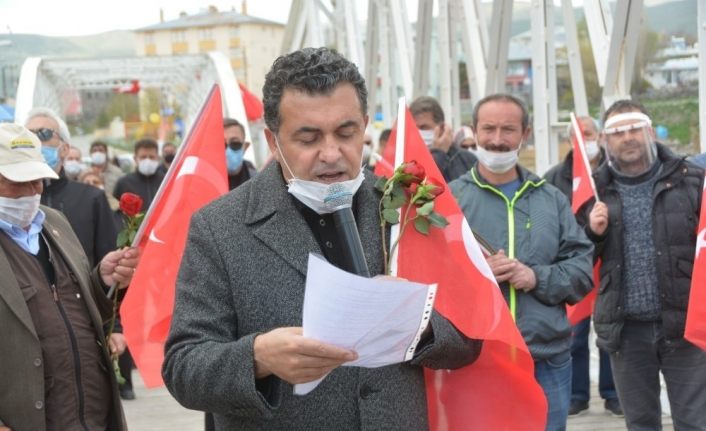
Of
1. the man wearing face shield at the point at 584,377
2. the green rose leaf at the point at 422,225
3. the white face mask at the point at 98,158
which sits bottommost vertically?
the man wearing face shield at the point at 584,377

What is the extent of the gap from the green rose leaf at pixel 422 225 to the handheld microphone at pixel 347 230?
0.41m

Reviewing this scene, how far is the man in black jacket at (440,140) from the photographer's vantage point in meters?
8.77

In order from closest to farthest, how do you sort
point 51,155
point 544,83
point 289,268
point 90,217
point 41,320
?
point 289,268
point 41,320
point 51,155
point 90,217
point 544,83

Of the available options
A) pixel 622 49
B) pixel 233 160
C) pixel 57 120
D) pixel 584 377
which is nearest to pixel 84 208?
pixel 57 120

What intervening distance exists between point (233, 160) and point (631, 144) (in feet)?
12.2

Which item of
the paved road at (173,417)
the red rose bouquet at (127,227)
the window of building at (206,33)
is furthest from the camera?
the window of building at (206,33)

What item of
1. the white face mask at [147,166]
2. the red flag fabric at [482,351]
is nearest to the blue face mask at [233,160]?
the white face mask at [147,166]

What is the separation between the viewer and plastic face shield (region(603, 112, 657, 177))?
587 cm

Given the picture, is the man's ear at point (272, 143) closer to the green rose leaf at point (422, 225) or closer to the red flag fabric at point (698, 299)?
the green rose leaf at point (422, 225)

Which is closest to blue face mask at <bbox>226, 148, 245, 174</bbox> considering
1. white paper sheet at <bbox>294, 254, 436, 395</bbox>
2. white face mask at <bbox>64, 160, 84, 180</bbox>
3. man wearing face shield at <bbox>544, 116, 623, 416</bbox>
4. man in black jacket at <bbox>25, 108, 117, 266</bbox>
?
man in black jacket at <bbox>25, 108, 117, 266</bbox>

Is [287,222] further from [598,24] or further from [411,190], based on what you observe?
[598,24]

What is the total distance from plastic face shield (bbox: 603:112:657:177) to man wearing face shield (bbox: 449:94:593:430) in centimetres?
71

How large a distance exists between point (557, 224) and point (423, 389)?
2207 millimetres

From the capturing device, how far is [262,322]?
291 centimetres
